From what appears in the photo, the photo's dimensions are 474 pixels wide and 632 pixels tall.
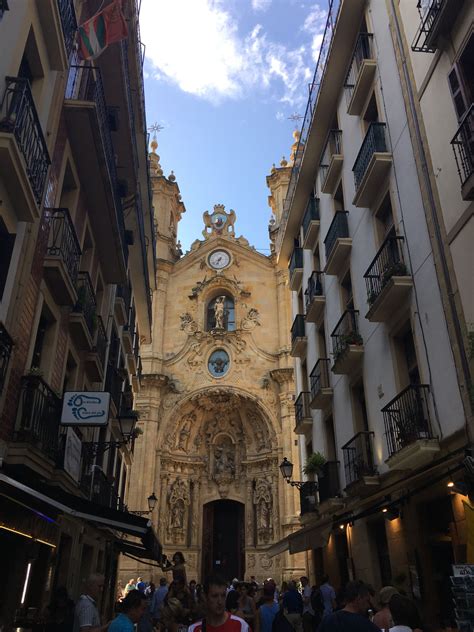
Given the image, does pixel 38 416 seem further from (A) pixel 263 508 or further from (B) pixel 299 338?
(A) pixel 263 508

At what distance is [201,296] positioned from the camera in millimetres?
33969

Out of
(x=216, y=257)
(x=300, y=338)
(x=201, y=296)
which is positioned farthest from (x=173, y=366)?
(x=300, y=338)

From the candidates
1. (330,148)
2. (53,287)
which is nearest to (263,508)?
(330,148)

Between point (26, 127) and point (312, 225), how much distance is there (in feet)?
38.7

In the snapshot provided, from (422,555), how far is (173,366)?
2374 centimetres

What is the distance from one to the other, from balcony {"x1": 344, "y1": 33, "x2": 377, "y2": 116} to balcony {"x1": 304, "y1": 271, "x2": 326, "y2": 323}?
523 cm

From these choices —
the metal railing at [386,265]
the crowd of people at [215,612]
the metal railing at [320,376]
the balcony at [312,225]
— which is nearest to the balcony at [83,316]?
the crowd of people at [215,612]

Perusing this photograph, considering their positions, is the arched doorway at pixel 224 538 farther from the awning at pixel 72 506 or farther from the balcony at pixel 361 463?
the awning at pixel 72 506

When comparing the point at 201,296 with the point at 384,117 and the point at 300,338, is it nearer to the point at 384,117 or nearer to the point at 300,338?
the point at 300,338

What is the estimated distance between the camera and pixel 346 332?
44.0 feet

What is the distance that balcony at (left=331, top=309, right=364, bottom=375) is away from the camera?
12617mm

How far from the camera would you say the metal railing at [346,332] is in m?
12.7

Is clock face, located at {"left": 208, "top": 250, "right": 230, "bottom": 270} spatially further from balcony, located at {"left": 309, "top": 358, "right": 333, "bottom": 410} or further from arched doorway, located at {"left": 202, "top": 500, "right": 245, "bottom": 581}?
balcony, located at {"left": 309, "top": 358, "right": 333, "bottom": 410}

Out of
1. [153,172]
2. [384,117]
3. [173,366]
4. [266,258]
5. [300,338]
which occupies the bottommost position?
[300,338]
